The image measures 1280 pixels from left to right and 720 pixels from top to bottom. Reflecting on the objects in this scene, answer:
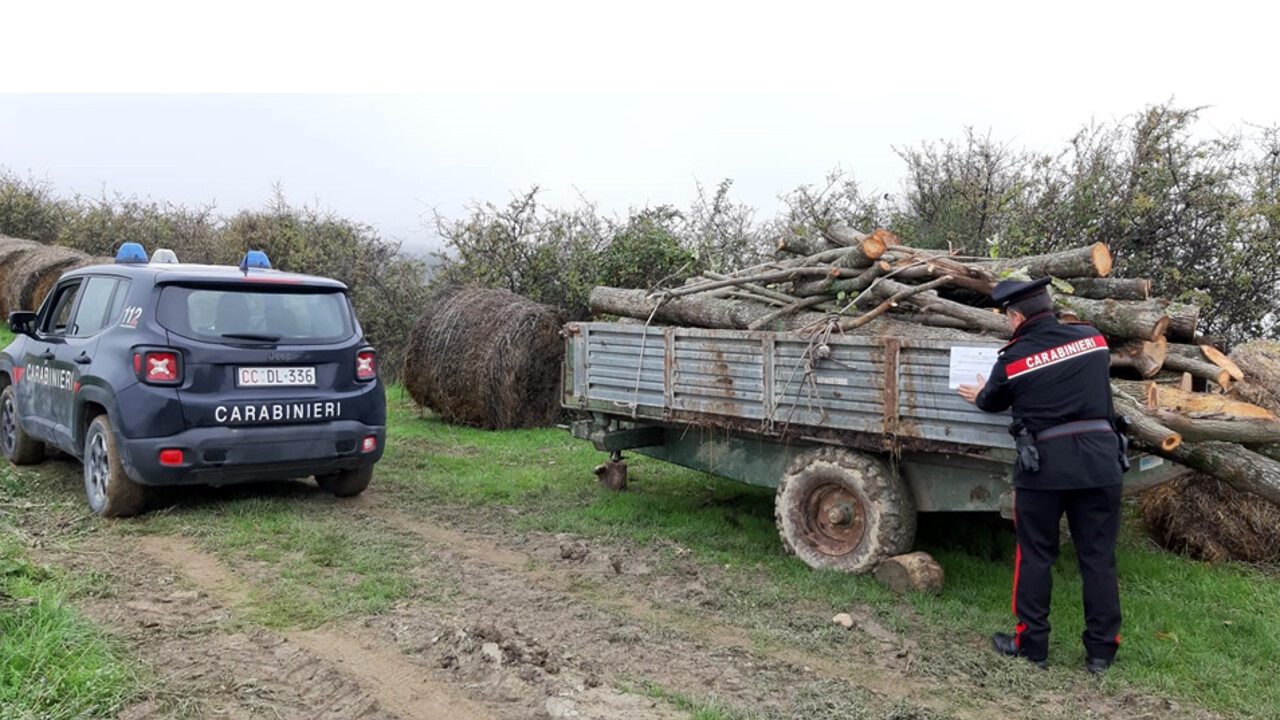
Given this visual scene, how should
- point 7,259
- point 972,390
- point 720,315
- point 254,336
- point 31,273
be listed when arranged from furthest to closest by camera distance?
1. point 7,259
2. point 31,273
3. point 720,315
4. point 254,336
5. point 972,390

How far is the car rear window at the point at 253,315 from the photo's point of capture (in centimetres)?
645

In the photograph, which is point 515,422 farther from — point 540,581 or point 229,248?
point 229,248

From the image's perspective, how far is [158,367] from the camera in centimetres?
625

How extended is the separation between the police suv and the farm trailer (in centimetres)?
199

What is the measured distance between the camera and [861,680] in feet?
14.0

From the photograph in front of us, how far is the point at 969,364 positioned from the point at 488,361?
684 cm

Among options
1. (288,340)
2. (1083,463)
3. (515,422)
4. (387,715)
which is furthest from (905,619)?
(515,422)

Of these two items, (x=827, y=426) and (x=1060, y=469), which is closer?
(x=1060, y=469)

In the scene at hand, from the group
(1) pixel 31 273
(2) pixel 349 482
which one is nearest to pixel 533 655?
(2) pixel 349 482

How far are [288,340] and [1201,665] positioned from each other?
584 cm

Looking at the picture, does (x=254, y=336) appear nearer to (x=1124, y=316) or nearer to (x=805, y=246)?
(x=805, y=246)

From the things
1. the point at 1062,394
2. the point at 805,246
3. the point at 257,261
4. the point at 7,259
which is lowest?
the point at 1062,394

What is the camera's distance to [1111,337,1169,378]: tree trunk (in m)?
5.38

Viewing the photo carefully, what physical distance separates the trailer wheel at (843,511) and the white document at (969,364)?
2.62ft
